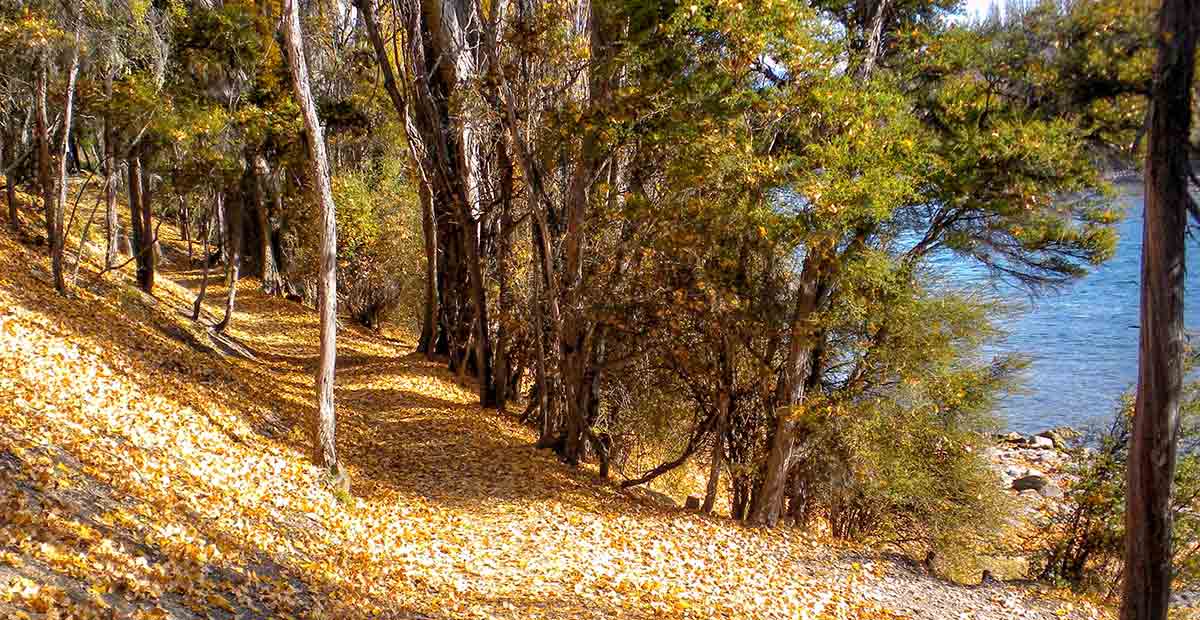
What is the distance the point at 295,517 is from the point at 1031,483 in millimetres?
22124

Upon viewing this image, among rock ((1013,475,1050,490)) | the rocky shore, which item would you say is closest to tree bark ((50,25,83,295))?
the rocky shore

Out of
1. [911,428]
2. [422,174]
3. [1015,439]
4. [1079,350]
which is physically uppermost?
[1079,350]

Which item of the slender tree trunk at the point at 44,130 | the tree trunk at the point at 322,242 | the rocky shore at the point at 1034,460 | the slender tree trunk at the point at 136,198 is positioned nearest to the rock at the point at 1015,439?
the rocky shore at the point at 1034,460

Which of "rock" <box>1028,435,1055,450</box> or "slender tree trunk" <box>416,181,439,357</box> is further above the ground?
"slender tree trunk" <box>416,181,439,357</box>

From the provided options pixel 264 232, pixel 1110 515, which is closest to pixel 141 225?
pixel 264 232

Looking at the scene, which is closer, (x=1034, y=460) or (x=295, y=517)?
(x=295, y=517)

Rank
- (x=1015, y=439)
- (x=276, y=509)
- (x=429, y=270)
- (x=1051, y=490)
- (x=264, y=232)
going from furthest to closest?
(x=1015, y=439) → (x=1051, y=490) → (x=264, y=232) → (x=429, y=270) → (x=276, y=509)

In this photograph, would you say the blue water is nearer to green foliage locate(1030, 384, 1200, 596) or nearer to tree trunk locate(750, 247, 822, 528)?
green foliage locate(1030, 384, 1200, 596)

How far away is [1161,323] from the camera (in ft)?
18.9

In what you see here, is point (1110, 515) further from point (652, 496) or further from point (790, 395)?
point (652, 496)

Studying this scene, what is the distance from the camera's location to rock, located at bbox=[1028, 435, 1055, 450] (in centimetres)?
2512

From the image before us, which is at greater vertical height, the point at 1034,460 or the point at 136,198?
the point at 136,198

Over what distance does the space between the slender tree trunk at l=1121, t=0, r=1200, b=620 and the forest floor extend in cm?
344

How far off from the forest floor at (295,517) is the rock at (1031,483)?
1402 cm
